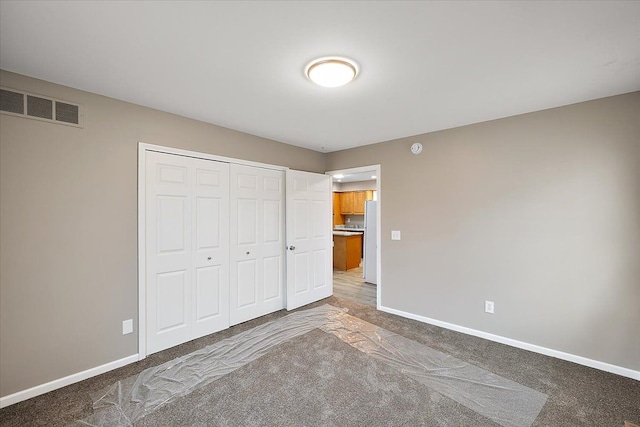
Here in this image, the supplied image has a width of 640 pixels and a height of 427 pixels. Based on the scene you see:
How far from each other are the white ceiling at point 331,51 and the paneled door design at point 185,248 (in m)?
0.71

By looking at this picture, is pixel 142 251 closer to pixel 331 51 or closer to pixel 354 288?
pixel 331 51

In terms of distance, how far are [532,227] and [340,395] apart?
250cm

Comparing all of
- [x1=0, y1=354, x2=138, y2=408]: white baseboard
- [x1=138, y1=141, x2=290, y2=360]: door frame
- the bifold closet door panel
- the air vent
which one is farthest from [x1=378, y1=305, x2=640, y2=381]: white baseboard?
the air vent

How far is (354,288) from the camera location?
496 cm

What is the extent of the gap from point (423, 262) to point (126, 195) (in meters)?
3.45

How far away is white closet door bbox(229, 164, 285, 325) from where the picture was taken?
3314mm

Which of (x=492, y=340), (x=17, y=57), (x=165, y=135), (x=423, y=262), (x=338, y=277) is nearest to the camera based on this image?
(x=17, y=57)

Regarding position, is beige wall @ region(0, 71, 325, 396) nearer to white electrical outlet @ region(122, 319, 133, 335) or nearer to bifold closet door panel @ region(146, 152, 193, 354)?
white electrical outlet @ region(122, 319, 133, 335)

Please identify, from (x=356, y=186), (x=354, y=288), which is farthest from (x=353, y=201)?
(x=354, y=288)

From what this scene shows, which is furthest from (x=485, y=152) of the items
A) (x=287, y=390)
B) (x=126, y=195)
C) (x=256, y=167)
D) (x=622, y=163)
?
(x=126, y=195)

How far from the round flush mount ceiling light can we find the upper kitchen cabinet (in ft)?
20.8

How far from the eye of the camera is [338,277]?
581 centimetres

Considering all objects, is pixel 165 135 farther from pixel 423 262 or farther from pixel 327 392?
pixel 423 262

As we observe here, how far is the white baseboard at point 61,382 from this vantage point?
1.91 m
